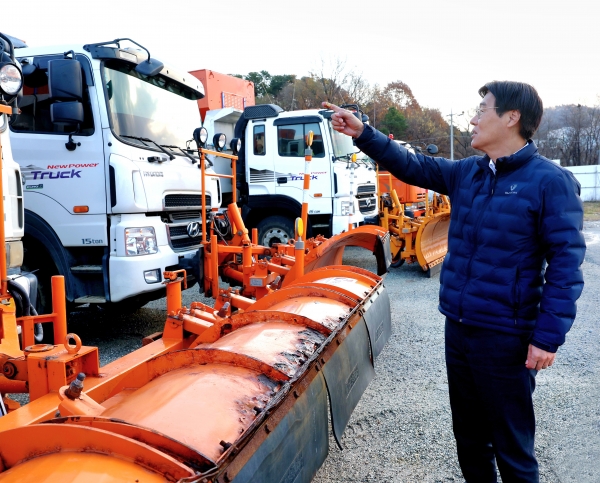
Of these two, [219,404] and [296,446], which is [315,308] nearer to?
[296,446]

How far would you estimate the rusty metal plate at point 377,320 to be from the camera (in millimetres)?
3105

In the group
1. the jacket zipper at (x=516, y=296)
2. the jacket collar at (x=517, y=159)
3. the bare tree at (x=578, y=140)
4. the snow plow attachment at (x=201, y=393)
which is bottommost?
the snow plow attachment at (x=201, y=393)

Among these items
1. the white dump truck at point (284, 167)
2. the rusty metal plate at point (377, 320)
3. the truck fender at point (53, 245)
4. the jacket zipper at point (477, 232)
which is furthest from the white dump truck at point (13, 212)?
the white dump truck at point (284, 167)

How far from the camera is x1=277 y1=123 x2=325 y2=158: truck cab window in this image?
29.1 feet

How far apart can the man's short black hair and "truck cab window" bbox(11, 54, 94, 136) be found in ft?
11.6

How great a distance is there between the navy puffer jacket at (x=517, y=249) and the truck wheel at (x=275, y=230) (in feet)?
22.2

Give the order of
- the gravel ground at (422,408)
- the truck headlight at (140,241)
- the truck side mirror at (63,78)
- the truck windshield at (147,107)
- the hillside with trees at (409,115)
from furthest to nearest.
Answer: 1. the hillside with trees at (409,115)
2. the truck windshield at (147,107)
3. the truck headlight at (140,241)
4. the truck side mirror at (63,78)
5. the gravel ground at (422,408)

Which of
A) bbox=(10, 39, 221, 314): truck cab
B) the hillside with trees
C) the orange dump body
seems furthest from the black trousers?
the hillside with trees

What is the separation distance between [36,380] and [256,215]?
7.30m

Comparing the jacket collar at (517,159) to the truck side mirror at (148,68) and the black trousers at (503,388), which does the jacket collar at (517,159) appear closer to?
the black trousers at (503,388)

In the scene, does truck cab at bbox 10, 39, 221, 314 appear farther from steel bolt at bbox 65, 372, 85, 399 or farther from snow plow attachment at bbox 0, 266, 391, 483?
steel bolt at bbox 65, 372, 85, 399

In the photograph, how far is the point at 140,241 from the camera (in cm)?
443

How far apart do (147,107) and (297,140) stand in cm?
427

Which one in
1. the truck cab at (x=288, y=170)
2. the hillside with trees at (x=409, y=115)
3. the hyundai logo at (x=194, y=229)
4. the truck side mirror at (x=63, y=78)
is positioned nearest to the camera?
the truck side mirror at (x=63, y=78)
